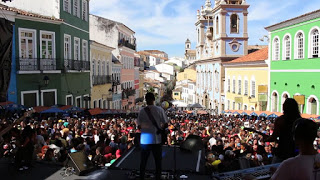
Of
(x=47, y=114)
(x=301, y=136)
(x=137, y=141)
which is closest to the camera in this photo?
(x=301, y=136)

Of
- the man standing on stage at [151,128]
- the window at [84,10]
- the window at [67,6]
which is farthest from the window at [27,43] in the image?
the man standing on stage at [151,128]

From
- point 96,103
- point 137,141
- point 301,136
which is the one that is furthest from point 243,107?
point 301,136

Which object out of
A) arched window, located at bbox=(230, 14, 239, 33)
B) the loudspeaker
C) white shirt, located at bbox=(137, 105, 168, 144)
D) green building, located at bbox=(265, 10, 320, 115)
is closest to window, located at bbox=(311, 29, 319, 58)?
green building, located at bbox=(265, 10, 320, 115)

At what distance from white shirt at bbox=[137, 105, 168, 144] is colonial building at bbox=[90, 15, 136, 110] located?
32.3 meters

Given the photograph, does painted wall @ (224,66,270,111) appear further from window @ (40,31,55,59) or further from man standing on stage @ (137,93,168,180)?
man standing on stage @ (137,93,168,180)

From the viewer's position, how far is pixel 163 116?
5609mm

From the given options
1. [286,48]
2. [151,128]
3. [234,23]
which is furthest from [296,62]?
[151,128]

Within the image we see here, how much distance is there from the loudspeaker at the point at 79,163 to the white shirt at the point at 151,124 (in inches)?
51.7

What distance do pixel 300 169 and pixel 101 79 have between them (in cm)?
2737

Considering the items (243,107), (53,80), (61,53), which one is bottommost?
(243,107)

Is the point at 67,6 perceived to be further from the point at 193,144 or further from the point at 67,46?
the point at 193,144

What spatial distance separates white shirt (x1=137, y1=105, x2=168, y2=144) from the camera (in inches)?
219

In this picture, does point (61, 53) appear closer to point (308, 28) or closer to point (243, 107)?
point (308, 28)

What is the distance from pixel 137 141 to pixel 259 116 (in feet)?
55.4
